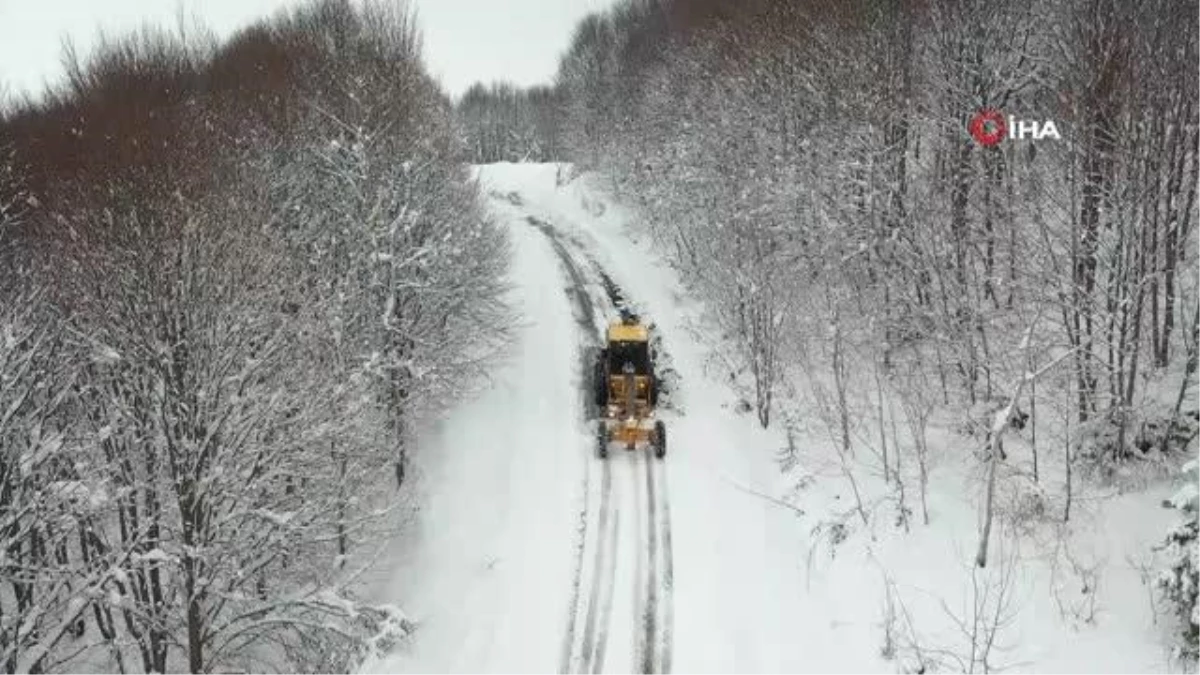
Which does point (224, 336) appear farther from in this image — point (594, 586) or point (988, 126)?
point (988, 126)

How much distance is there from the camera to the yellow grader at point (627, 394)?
76.6 ft

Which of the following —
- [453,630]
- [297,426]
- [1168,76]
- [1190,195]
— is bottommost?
[453,630]

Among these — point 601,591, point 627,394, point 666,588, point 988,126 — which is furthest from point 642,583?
point 988,126

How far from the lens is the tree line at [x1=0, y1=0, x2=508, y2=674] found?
15.9m

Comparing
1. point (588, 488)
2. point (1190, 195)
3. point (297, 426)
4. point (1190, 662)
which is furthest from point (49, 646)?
point (1190, 195)

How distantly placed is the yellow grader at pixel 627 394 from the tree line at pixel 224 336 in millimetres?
4690

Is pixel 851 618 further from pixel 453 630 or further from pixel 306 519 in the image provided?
pixel 306 519

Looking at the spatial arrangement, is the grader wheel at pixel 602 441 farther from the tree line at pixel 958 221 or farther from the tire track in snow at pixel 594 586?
the tree line at pixel 958 221

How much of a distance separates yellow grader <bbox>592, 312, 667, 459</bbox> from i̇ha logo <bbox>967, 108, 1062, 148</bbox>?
32.7 feet

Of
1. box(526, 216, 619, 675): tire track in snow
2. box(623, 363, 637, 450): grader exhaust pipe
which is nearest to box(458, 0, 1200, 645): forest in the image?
box(623, 363, 637, 450): grader exhaust pipe

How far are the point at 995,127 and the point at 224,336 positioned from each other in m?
17.6

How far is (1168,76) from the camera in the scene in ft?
51.1

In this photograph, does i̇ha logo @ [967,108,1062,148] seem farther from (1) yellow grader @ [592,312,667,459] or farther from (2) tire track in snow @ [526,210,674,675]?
(2) tire track in snow @ [526,210,674,675]

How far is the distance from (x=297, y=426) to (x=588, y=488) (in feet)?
23.6
